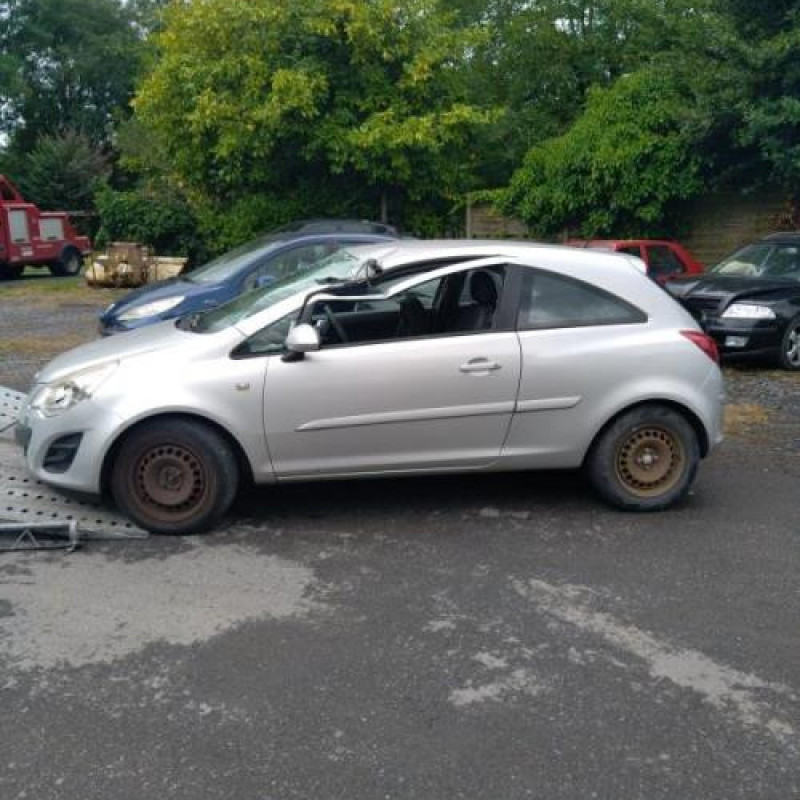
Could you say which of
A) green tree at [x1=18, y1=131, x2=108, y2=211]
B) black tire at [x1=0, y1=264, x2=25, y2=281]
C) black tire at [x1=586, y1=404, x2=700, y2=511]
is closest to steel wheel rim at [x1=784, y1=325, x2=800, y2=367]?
black tire at [x1=586, y1=404, x2=700, y2=511]

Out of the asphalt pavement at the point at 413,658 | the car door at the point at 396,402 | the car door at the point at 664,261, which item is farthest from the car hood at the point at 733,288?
the car door at the point at 396,402

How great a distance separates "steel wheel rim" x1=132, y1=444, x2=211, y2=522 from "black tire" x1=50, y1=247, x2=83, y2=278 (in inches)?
905

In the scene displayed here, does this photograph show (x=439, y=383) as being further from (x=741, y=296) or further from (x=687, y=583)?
(x=741, y=296)

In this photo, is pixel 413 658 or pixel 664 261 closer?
pixel 413 658

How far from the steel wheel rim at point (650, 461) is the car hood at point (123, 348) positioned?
2387 mm

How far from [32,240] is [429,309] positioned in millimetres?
22009

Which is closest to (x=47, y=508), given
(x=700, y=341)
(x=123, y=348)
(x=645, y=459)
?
(x=123, y=348)

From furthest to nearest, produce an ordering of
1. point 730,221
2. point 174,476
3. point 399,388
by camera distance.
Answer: point 730,221 → point 399,388 → point 174,476

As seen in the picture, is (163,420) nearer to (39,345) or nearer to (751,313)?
(751,313)

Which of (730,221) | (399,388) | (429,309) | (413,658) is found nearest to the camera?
(413,658)

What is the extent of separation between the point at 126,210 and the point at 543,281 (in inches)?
787

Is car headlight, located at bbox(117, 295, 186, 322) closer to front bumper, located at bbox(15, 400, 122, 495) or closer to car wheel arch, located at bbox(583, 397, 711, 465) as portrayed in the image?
front bumper, located at bbox(15, 400, 122, 495)

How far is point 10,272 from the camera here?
84.8 ft

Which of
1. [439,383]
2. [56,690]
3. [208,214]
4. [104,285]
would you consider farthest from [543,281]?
[104,285]
